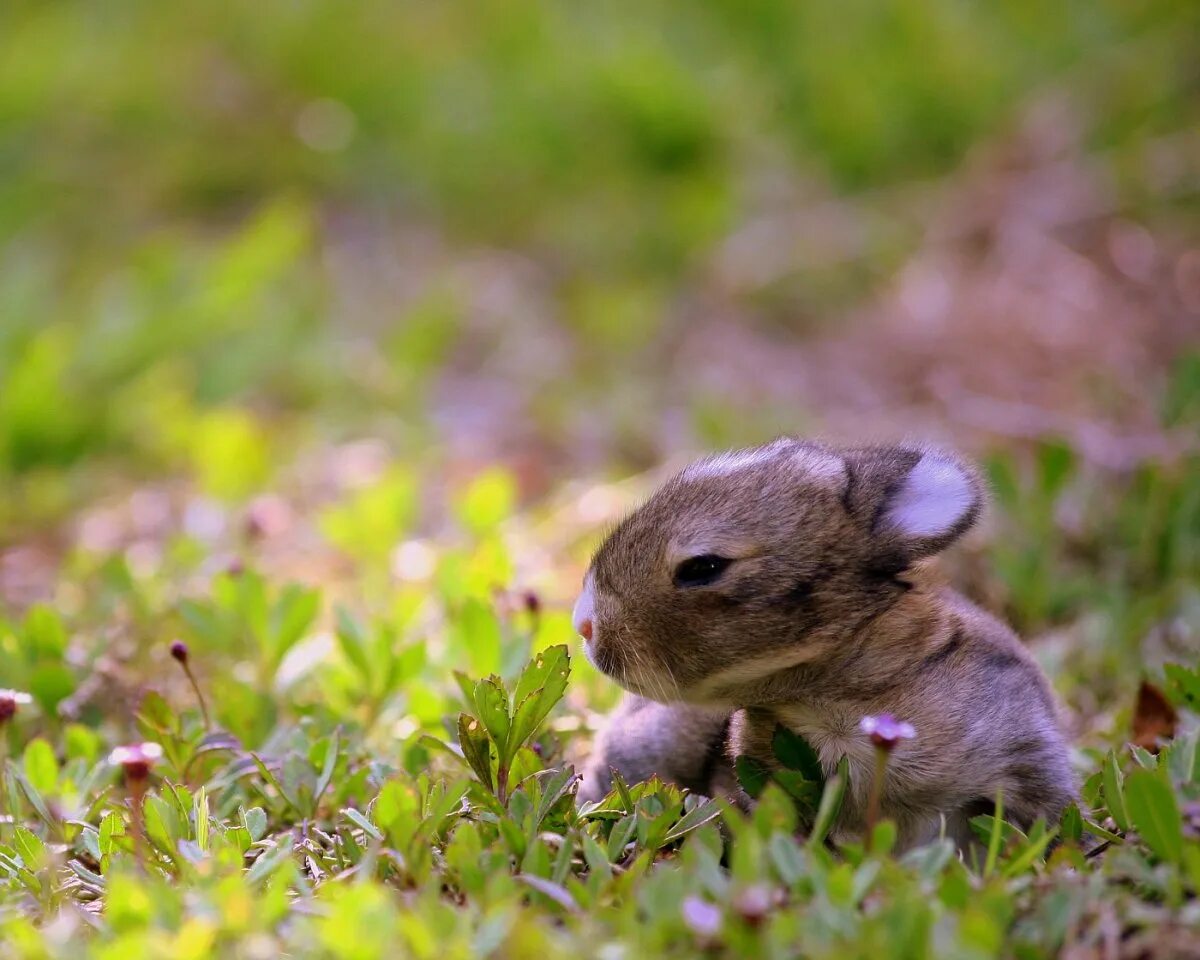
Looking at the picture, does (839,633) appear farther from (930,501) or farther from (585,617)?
(585,617)

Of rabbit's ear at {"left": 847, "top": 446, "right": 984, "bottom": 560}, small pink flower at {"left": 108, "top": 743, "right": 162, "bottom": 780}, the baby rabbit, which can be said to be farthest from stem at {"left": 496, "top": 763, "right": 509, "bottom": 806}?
rabbit's ear at {"left": 847, "top": 446, "right": 984, "bottom": 560}

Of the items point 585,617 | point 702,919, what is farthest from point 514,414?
point 702,919

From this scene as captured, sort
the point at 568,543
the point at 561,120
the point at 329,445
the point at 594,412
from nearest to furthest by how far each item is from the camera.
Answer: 1. the point at 568,543
2. the point at 329,445
3. the point at 594,412
4. the point at 561,120

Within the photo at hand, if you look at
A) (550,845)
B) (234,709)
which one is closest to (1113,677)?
(550,845)

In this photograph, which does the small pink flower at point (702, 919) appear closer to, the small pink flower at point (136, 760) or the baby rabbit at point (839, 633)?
the baby rabbit at point (839, 633)

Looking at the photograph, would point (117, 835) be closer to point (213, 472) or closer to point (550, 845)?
point (550, 845)
